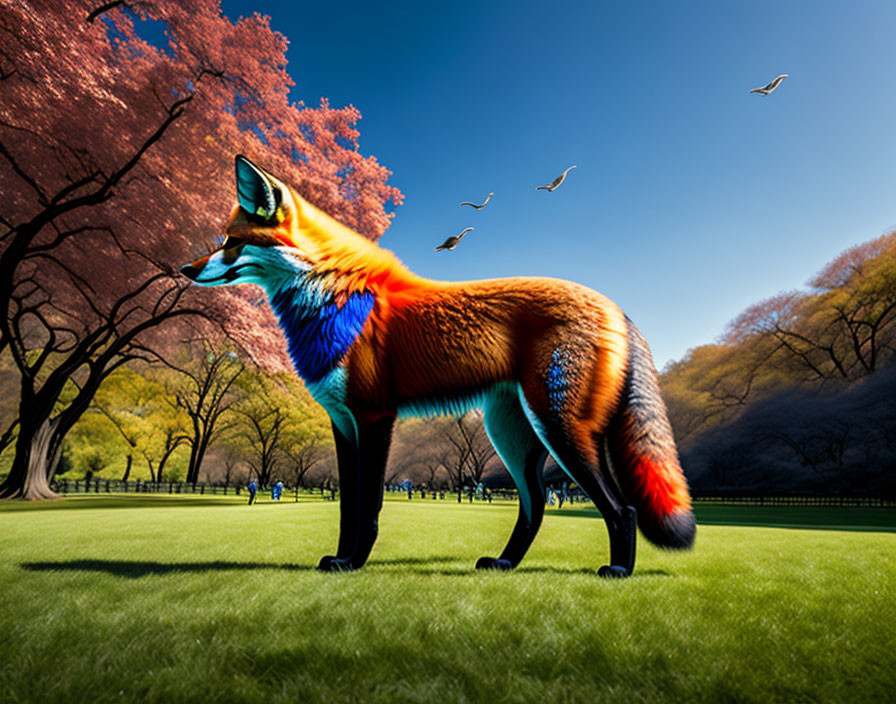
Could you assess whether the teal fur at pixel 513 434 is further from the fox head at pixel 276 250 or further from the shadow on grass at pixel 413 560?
the fox head at pixel 276 250

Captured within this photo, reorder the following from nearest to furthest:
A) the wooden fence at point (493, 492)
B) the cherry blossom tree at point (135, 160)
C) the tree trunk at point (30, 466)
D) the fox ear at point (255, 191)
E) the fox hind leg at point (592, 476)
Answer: the fox hind leg at point (592, 476)
the fox ear at point (255, 191)
the cherry blossom tree at point (135, 160)
the tree trunk at point (30, 466)
the wooden fence at point (493, 492)

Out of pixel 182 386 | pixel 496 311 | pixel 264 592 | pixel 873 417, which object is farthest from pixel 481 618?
pixel 182 386

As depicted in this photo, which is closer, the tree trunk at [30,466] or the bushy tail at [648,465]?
the bushy tail at [648,465]

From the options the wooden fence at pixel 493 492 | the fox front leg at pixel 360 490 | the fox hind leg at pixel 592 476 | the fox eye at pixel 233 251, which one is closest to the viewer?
the fox hind leg at pixel 592 476

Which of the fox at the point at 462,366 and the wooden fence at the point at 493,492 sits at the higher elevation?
the fox at the point at 462,366

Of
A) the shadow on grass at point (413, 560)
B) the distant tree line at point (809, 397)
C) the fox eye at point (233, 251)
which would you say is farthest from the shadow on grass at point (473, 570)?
the distant tree line at point (809, 397)

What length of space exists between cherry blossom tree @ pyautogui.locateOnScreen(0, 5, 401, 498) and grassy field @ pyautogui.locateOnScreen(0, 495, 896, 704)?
9.93 meters

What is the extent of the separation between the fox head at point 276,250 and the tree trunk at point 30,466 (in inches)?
641

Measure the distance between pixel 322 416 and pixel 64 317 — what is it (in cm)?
1653

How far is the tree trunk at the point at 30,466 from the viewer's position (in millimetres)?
14375

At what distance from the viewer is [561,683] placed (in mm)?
1352

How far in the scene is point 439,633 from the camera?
5.68ft

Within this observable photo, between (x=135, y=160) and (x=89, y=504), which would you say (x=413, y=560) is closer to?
(x=135, y=160)

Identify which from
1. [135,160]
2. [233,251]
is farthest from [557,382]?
[135,160]
